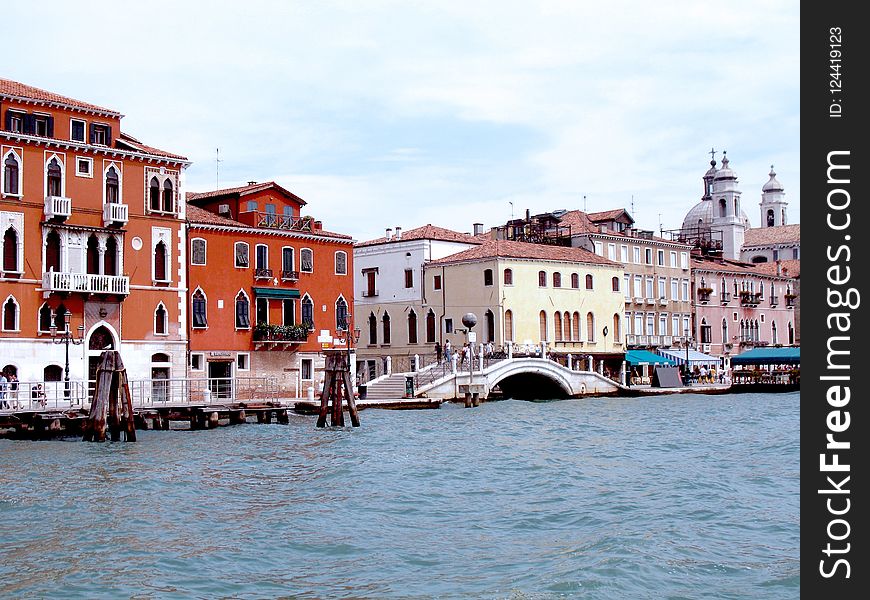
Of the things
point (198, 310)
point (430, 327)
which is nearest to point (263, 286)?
point (198, 310)

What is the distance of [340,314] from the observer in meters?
43.3

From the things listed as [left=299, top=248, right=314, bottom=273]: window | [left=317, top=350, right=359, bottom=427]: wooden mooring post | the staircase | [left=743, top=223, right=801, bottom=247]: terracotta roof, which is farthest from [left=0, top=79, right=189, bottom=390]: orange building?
[left=743, top=223, right=801, bottom=247]: terracotta roof

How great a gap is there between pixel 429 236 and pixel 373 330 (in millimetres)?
5246

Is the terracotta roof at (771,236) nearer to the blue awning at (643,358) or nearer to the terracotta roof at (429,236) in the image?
the blue awning at (643,358)

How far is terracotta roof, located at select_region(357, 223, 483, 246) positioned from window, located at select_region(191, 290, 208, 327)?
651 inches

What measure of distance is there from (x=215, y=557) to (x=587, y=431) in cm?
1845

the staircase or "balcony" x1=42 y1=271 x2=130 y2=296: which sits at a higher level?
"balcony" x1=42 y1=271 x2=130 y2=296

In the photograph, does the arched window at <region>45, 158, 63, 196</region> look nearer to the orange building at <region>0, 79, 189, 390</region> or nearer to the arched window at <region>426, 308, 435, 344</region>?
the orange building at <region>0, 79, 189, 390</region>

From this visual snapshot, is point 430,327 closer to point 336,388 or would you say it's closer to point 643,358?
point 643,358

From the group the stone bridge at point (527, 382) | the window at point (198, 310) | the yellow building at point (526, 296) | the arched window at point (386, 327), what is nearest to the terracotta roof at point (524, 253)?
the yellow building at point (526, 296)

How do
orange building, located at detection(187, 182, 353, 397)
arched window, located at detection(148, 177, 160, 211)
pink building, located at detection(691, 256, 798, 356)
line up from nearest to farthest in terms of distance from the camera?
arched window, located at detection(148, 177, 160, 211) < orange building, located at detection(187, 182, 353, 397) < pink building, located at detection(691, 256, 798, 356)

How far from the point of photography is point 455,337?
52.8 meters

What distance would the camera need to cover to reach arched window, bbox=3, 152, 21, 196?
34438 mm
